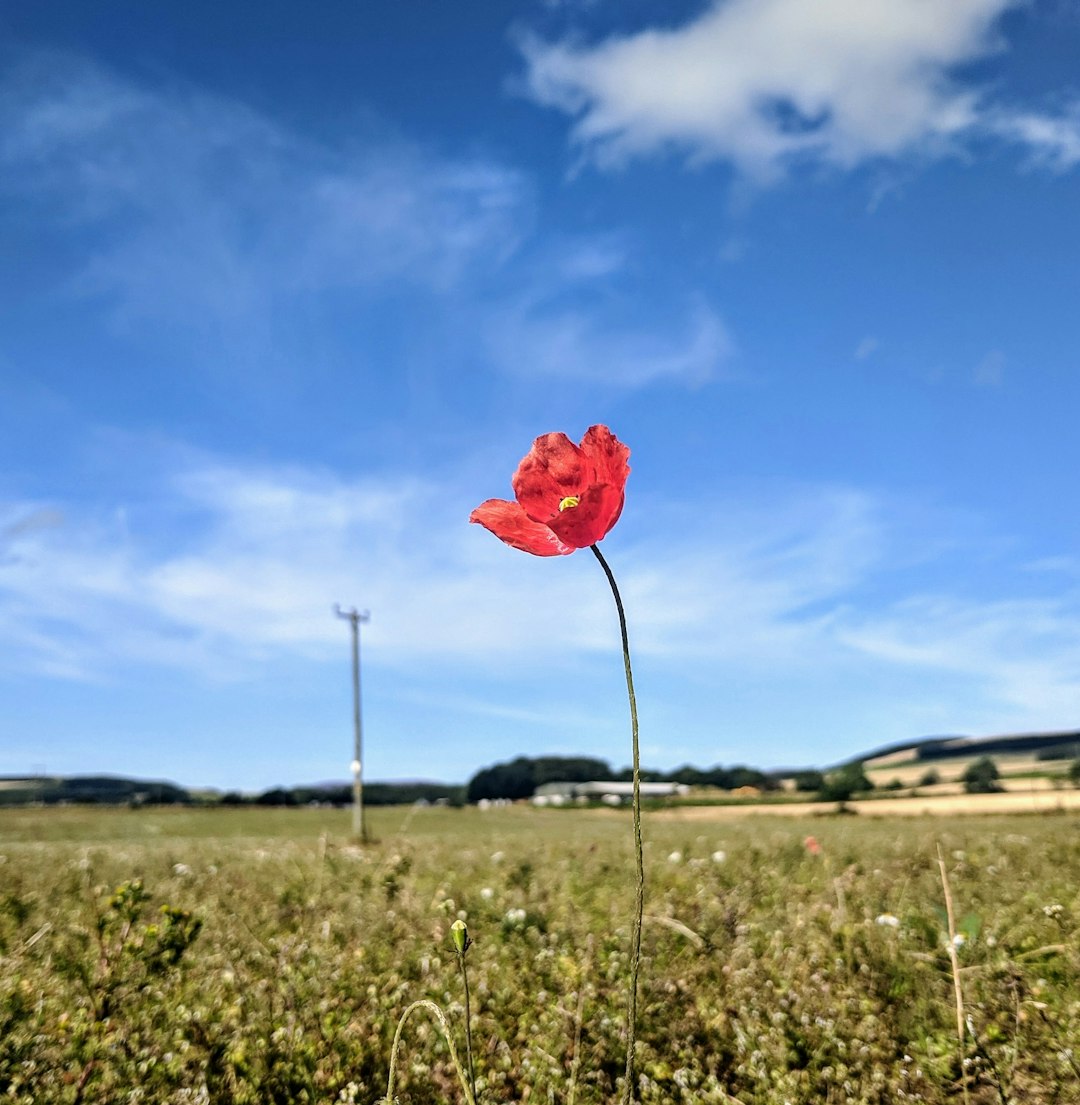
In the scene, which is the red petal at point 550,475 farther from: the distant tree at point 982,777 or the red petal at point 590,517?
the distant tree at point 982,777

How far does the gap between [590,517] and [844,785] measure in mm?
47840

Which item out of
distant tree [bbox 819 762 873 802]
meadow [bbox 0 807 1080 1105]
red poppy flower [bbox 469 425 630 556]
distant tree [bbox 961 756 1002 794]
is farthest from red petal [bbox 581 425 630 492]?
distant tree [bbox 819 762 873 802]

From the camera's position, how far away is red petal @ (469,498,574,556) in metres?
2.09

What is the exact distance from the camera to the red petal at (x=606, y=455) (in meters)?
2.03

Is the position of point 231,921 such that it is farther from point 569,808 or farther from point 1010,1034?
point 569,808

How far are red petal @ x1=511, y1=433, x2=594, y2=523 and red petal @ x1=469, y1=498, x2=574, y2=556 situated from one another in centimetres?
3

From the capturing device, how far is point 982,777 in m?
44.8

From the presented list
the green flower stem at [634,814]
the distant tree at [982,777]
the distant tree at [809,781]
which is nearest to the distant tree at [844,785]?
the distant tree at [809,781]

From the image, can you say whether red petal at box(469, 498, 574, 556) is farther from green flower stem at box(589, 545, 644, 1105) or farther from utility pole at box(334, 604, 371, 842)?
utility pole at box(334, 604, 371, 842)

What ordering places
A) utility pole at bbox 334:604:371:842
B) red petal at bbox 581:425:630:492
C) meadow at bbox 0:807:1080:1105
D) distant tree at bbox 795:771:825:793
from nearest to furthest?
red petal at bbox 581:425:630:492 → meadow at bbox 0:807:1080:1105 → utility pole at bbox 334:604:371:842 → distant tree at bbox 795:771:825:793

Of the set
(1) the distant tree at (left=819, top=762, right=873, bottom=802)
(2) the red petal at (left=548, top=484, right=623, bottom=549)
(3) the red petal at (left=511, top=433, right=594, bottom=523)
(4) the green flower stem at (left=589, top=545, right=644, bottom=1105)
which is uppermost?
(3) the red petal at (left=511, top=433, right=594, bottom=523)

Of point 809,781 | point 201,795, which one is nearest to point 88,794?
point 201,795

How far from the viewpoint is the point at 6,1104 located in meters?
3.04

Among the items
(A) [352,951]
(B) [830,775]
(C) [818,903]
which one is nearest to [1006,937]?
(C) [818,903]
